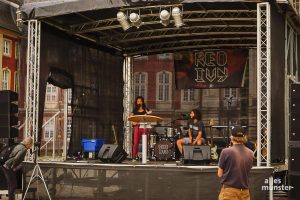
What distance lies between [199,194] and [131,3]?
13.9ft

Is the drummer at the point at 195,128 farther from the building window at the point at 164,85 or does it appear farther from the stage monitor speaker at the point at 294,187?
the building window at the point at 164,85

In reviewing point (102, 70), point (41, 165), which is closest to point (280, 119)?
point (41, 165)

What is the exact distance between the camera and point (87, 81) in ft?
50.1

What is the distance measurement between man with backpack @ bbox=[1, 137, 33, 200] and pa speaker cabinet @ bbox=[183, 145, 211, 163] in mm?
3289

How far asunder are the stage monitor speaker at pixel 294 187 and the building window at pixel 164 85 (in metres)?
28.7

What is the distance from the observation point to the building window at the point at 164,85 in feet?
129

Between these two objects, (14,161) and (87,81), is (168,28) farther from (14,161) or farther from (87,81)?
(14,161)

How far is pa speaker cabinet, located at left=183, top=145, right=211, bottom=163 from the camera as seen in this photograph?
36.3ft

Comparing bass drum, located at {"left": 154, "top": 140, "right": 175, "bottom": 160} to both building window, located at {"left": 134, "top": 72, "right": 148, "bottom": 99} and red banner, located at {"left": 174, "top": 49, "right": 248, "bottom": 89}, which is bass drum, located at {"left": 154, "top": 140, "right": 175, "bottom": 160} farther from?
building window, located at {"left": 134, "top": 72, "right": 148, "bottom": 99}

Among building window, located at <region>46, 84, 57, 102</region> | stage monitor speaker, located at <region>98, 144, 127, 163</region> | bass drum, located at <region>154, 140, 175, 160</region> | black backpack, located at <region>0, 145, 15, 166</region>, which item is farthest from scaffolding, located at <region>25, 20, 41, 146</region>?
building window, located at <region>46, 84, 57, 102</region>

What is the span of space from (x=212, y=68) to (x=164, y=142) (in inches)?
174

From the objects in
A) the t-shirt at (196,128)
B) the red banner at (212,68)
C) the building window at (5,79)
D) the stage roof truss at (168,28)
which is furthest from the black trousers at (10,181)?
the building window at (5,79)

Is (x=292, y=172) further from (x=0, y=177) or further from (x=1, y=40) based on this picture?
(x=1, y=40)

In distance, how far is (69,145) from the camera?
1461 cm
